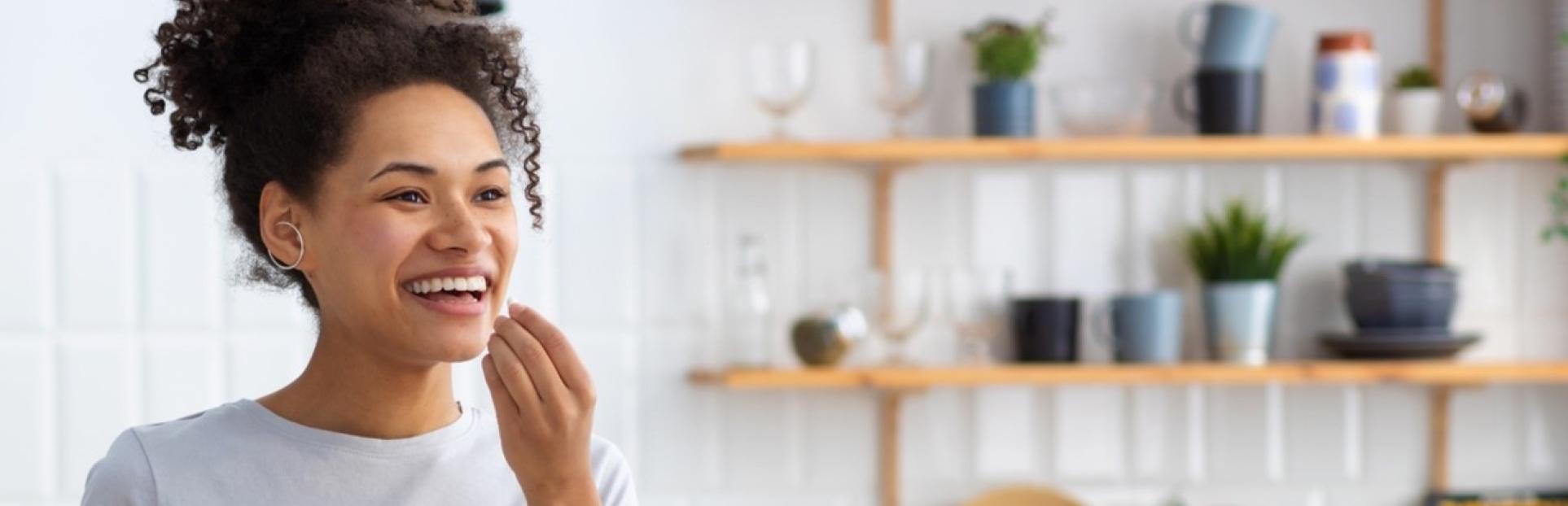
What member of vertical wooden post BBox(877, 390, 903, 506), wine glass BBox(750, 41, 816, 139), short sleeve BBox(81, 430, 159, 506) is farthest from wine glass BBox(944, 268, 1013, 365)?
short sleeve BBox(81, 430, 159, 506)

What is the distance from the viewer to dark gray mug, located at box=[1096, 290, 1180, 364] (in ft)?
9.79

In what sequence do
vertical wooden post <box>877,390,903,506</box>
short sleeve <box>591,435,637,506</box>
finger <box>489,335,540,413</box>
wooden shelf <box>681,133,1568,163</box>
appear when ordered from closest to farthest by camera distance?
1. finger <box>489,335,540,413</box>
2. short sleeve <box>591,435,637,506</box>
3. wooden shelf <box>681,133,1568,163</box>
4. vertical wooden post <box>877,390,903,506</box>

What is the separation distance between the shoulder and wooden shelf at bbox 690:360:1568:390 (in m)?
1.66

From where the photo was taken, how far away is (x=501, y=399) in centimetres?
122

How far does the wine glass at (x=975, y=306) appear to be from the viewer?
301 cm

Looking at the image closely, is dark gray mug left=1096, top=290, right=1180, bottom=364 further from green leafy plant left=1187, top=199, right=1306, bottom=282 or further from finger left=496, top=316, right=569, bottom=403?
finger left=496, top=316, right=569, bottom=403

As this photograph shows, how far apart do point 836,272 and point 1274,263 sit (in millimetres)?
727

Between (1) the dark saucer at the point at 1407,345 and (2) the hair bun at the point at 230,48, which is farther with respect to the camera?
(1) the dark saucer at the point at 1407,345

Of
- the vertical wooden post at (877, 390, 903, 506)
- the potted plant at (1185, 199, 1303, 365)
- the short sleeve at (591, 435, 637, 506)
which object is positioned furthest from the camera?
the vertical wooden post at (877, 390, 903, 506)

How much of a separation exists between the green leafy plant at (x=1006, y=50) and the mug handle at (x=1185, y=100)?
0.78 ft

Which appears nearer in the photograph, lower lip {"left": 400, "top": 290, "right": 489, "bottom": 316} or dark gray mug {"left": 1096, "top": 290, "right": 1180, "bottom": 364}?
lower lip {"left": 400, "top": 290, "right": 489, "bottom": 316}

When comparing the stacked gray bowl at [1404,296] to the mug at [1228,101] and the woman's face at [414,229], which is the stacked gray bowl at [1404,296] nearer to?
the mug at [1228,101]

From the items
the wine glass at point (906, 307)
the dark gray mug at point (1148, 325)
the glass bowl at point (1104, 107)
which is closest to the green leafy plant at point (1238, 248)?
the dark gray mug at point (1148, 325)

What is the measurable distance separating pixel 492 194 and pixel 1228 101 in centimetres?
195
